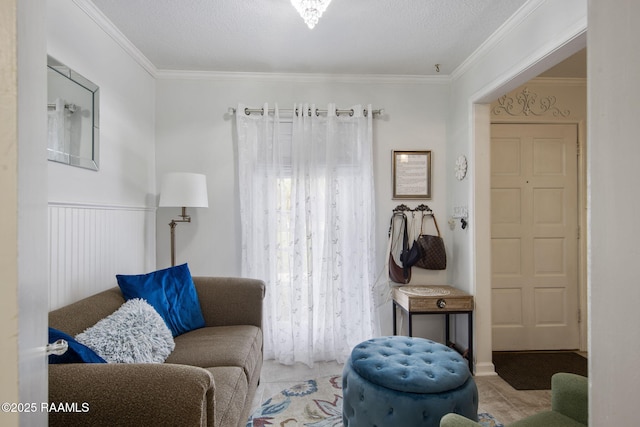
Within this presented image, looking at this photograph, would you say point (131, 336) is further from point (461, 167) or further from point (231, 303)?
point (461, 167)

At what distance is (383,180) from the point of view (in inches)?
124

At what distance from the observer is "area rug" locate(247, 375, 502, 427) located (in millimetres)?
2049

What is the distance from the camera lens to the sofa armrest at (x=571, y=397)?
4.50ft

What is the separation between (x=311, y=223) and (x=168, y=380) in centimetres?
201

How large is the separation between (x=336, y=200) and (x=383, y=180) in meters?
0.50

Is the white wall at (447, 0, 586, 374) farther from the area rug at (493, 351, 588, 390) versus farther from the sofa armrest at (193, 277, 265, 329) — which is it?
the sofa armrest at (193, 277, 265, 329)

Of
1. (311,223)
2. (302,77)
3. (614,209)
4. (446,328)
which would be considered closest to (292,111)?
(302,77)

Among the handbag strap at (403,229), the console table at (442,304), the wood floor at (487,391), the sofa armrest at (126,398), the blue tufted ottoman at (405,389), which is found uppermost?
the handbag strap at (403,229)

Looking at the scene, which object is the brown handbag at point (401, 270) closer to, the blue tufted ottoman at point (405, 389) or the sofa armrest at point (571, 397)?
the blue tufted ottoman at point (405, 389)

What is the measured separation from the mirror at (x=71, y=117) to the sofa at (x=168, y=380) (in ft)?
2.69

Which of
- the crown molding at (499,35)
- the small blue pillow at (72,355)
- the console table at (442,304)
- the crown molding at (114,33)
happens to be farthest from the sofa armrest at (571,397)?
the crown molding at (114,33)

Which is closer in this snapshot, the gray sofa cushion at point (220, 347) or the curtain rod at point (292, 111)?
the gray sofa cushion at point (220, 347)

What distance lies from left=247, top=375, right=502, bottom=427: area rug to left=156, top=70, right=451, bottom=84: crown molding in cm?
260

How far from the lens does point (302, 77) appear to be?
10.1 ft
